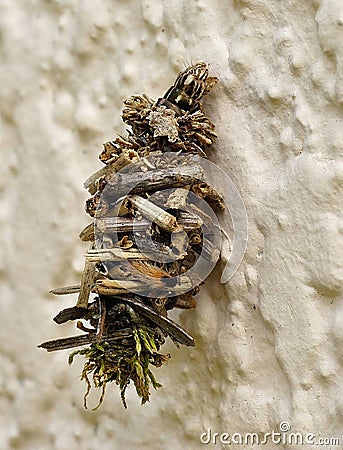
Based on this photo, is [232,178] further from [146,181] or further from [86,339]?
[86,339]

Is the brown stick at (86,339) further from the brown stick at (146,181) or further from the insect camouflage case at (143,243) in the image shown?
the brown stick at (146,181)

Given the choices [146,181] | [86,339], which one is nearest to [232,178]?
[146,181]

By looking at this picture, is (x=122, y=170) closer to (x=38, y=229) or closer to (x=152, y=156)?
(x=152, y=156)

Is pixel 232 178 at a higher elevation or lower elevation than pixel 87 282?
higher

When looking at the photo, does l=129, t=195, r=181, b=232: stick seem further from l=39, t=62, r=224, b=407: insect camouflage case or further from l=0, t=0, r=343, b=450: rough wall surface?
l=0, t=0, r=343, b=450: rough wall surface

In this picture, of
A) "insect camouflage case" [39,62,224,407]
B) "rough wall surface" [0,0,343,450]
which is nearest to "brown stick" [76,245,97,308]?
"insect camouflage case" [39,62,224,407]

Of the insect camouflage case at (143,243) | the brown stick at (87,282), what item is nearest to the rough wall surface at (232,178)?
the insect camouflage case at (143,243)
